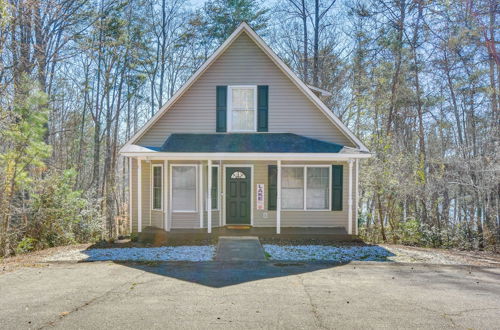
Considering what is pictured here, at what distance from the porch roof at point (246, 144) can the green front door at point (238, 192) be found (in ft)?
3.54

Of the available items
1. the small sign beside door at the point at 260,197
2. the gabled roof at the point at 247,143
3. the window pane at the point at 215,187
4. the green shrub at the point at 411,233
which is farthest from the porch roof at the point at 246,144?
the green shrub at the point at 411,233

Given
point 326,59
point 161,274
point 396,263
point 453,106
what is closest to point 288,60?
point 326,59

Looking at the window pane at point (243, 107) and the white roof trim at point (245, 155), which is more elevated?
the window pane at point (243, 107)

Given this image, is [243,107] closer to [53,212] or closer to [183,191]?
[183,191]

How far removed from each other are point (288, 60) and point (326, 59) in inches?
91.8

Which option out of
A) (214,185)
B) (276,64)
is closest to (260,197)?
(214,185)

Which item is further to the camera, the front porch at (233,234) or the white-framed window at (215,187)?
the white-framed window at (215,187)

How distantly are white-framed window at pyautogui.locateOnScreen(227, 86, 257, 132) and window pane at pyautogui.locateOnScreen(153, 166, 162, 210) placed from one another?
2899 mm

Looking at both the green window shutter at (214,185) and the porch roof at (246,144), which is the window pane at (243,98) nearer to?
the porch roof at (246,144)

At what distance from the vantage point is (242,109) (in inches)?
461

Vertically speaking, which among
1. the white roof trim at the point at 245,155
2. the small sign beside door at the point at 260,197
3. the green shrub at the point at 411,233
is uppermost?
the white roof trim at the point at 245,155

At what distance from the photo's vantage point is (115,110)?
875 inches

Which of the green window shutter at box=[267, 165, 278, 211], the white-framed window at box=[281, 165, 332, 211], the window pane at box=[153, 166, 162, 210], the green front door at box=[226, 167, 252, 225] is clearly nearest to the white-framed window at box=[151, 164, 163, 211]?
the window pane at box=[153, 166, 162, 210]

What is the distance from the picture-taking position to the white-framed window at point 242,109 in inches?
459
